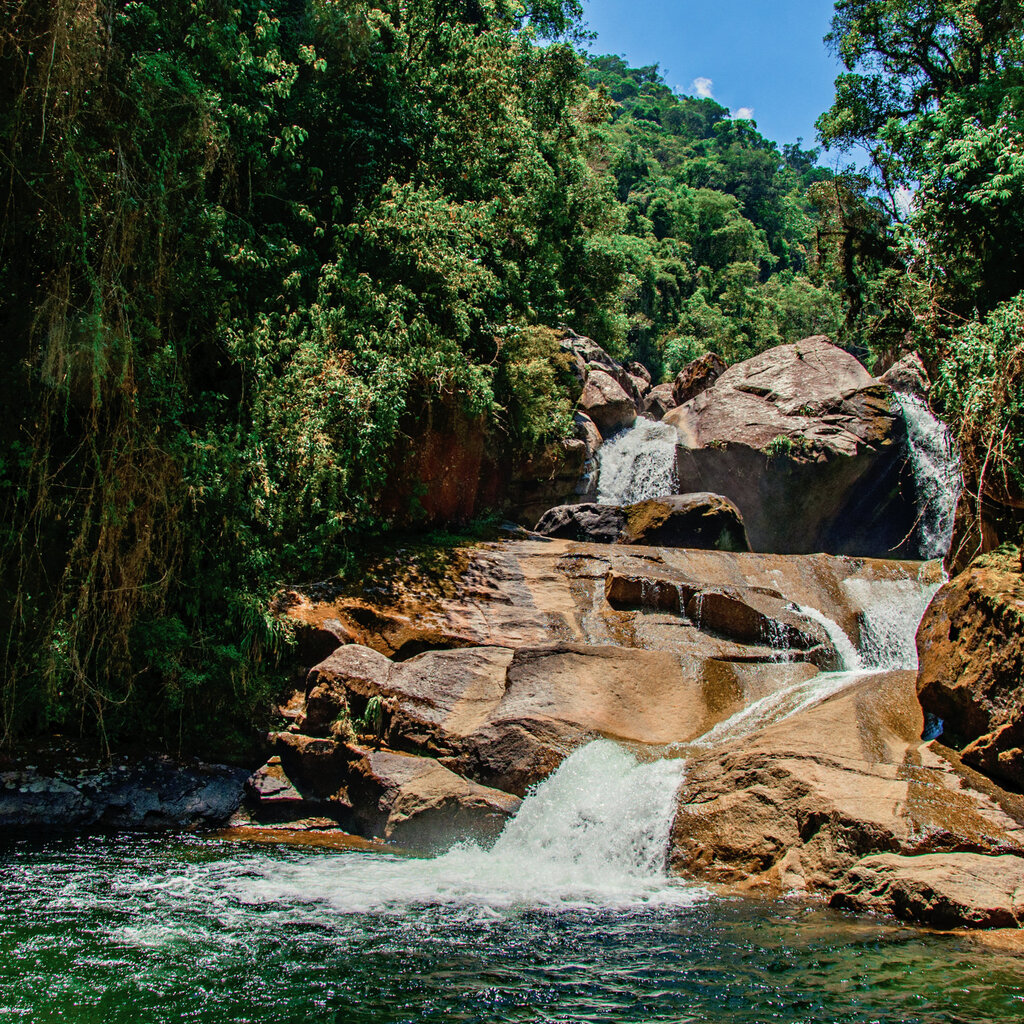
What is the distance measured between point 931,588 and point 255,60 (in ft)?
43.1

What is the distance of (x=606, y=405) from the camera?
2256 cm

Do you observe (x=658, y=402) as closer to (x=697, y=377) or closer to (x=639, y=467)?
(x=697, y=377)

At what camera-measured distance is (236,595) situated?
30.6 feet

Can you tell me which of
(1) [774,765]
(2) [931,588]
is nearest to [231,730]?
(1) [774,765]

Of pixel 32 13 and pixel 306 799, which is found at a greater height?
pixel 32 13

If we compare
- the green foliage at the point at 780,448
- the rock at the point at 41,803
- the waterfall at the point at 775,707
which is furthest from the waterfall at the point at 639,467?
the rock at the point at 41,803

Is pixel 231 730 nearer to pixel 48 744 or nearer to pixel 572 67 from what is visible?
pixel 48 744

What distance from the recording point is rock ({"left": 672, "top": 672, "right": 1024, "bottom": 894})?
18.5 feet

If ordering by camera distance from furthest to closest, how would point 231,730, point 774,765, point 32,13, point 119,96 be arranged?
point 231,730 < point 119,96 < point 32,13 < point 774,765

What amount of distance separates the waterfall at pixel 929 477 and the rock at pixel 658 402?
33.0 ft

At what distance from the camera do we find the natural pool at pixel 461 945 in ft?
12.4

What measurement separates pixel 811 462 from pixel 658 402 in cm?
1177

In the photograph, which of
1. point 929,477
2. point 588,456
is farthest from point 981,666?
point 588,456

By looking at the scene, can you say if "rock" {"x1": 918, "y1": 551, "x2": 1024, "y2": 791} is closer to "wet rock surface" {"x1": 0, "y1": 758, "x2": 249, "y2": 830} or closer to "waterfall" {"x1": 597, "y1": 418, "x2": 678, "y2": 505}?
"wet rock surface" {"x1": 0, "y1": 758, "x2": 249, "y2": 830}
